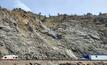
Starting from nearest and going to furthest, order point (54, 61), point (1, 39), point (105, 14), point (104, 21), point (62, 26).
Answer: point (54, 61)
point (1, 39)
point (62, 26)
point (104, 21)
point (105, 14)

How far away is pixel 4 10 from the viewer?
106m

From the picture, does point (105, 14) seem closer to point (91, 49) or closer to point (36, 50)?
point (91, 49)

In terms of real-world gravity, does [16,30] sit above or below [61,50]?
above

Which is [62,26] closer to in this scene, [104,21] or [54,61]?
[104,21]

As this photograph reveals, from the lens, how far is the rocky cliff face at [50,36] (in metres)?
94.4

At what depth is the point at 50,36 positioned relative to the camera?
110375mm

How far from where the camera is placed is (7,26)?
99.0m

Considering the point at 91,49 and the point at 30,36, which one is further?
the point at 91,49

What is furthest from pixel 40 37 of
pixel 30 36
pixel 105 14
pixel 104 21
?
pixel 105 14

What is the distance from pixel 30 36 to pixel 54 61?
2048cm

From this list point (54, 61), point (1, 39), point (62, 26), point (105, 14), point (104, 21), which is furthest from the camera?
point (105, 14)

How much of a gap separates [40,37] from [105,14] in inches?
2021

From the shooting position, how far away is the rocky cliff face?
9438 centimetres

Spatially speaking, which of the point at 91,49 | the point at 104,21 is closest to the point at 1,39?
the point at 91,49
